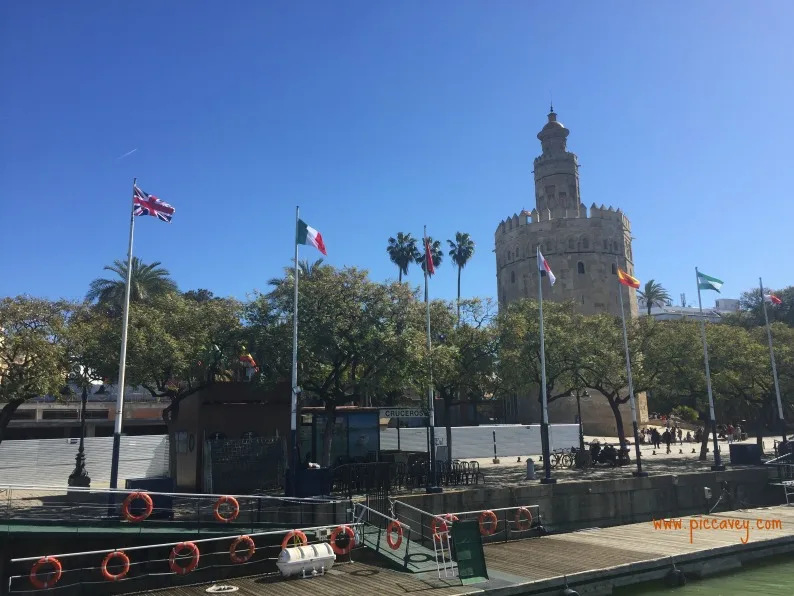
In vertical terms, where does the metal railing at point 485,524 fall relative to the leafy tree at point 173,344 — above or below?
below

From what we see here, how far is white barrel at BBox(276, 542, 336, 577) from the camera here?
1415 centimetres

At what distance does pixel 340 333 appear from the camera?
2525 centimetres

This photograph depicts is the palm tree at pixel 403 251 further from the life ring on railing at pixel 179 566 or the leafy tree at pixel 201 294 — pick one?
the life ring on railing at pixel 179 566

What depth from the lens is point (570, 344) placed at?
32406 mm

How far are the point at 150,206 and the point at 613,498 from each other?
21258 millimetres

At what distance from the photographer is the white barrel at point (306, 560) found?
557 inches

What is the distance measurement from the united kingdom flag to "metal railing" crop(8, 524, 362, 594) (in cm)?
994

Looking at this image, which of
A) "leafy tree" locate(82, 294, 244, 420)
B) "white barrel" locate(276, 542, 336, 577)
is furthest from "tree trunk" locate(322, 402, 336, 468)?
"white barrel" locate(276, 542, 336, 577)

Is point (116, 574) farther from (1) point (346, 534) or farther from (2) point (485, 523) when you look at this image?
(2) point (485, 523)

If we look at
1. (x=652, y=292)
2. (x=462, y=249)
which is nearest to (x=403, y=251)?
(x=462, y=249)

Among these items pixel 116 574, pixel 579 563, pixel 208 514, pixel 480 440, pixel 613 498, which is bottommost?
pixel 579 563

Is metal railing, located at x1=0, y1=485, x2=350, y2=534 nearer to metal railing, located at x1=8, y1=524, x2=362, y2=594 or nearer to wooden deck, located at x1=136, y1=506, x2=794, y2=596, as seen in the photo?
metal railing, located at x1=8, y1=524, x2=362, y2=594

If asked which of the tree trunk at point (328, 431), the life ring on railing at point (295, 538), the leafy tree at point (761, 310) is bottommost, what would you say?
the life ring on railing at point (295, 538)

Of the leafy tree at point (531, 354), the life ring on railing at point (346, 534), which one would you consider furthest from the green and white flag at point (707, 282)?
the life ring on railing at point (346, 534)
